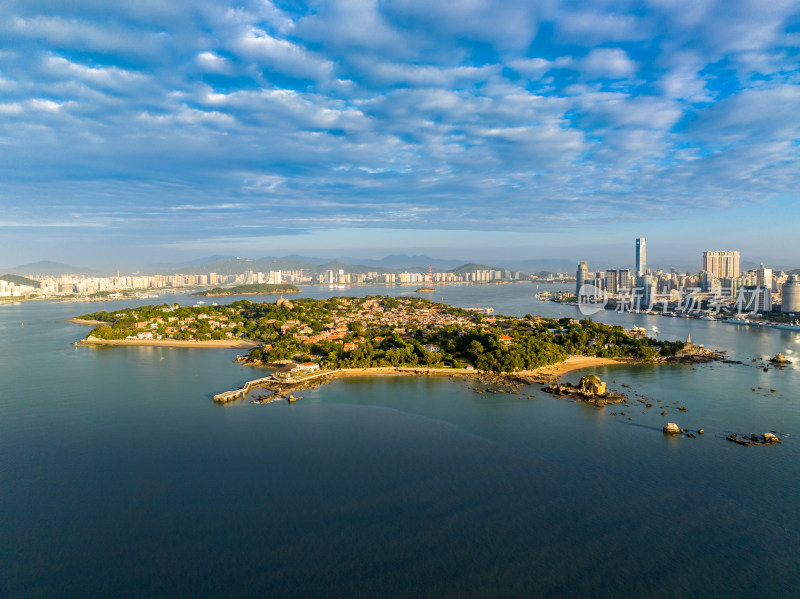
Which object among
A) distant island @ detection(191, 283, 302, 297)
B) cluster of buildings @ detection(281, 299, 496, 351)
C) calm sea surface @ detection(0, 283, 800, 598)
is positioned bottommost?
calm sea surface @ detection(0, 283, 800, 598)

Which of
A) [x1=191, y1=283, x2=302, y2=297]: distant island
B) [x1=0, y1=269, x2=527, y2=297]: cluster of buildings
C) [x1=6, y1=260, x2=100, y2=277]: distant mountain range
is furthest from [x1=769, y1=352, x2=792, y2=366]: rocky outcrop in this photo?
[x1=6, y1=260, x2=100, y2=277]: distant mountain range

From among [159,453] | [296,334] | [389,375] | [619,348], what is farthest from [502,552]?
[296,334]

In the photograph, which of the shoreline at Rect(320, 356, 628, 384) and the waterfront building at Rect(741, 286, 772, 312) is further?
the waterfront building at Rect(741, 286, 772, 312)

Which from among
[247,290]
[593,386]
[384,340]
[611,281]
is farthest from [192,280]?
[593,386]

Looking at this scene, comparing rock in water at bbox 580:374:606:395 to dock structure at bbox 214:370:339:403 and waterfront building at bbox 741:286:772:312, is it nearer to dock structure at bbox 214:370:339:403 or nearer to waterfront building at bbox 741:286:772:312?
dock structure at bbox 214:370:339:403

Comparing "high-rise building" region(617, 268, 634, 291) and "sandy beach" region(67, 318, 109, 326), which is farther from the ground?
"high-rise building" region(617, 268, 634, 291)

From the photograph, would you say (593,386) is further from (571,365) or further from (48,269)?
(48,269)
